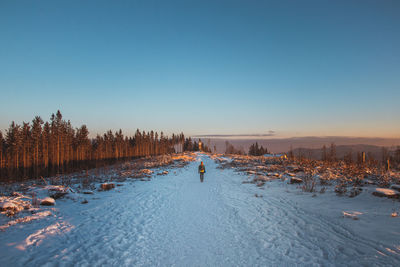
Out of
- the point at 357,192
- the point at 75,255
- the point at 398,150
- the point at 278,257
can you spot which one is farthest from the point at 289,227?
the point at 398,150

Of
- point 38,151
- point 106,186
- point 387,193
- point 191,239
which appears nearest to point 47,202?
point 106,186

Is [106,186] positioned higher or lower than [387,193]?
lower

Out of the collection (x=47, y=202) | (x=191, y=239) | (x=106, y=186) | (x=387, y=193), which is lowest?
(x=106, y=186)

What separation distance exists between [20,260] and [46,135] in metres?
58.7

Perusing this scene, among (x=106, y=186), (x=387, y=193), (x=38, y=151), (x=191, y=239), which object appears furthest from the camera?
(x=38, y=151)

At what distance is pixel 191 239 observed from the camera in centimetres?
533

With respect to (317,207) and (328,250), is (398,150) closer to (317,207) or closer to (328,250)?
(317,207)

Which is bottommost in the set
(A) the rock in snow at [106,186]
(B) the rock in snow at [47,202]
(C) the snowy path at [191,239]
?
(A) the rock in snow at [106,186]

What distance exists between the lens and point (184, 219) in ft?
23.2

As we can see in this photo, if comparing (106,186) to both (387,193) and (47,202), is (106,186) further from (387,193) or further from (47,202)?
(387,193)

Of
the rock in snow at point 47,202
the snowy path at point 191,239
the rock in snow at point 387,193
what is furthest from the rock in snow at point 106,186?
the rock in snow at point 387,193

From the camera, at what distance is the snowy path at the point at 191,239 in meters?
4.23

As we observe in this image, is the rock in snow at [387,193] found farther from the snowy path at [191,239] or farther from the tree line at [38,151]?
the tree line at [38,151]

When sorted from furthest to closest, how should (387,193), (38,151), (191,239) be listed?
1. (38,151)
2. (387,193)
3. (191,239)
